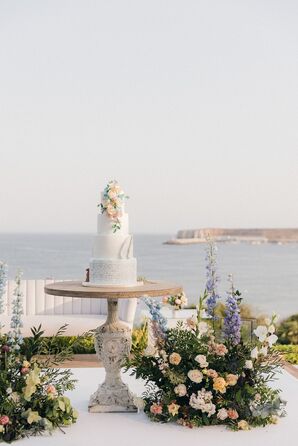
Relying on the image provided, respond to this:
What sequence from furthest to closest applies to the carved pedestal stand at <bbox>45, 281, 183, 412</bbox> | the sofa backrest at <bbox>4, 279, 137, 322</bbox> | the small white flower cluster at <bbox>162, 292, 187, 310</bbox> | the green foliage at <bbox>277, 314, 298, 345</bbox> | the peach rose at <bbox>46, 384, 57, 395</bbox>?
the green foliage at <bbox>277, 314, 298, 345</bbox>
the sofa backrest at <bbox>4, 279, 137, 322</bbox>
the small white flower cluster at <bbox>162, 292, 187, 310</bbox>
the carved pedestal stand at <bbox>45, 281, 183, 412</bbox>
the peach rose at <bbox>46, 384, 57, 395</bbox>

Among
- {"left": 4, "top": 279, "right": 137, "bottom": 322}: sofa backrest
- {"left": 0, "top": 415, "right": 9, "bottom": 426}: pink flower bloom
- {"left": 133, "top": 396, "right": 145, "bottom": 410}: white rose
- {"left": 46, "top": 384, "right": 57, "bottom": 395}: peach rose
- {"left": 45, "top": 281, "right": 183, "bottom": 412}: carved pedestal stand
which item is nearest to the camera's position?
{"left": 0, "top": 415, "right": 9, "bottom": 426}: pink flower bloom

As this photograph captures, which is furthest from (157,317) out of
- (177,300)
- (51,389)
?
(177,300)

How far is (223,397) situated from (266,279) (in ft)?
71.2

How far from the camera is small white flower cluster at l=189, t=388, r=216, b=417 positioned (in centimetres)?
466

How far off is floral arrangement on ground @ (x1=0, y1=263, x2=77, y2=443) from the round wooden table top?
→ 36 cm

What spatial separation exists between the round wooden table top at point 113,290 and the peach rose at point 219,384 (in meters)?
0.68

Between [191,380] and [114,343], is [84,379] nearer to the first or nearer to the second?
[114,343]

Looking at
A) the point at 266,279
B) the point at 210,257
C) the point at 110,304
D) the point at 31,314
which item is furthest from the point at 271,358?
the point at 266,279

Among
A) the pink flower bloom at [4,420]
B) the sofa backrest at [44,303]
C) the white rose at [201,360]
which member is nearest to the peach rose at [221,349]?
the white rose at [201,360]

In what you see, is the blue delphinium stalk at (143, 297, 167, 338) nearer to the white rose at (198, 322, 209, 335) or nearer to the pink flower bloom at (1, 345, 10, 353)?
the white rose at (198, 322, 209, 335)

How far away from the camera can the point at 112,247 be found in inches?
205

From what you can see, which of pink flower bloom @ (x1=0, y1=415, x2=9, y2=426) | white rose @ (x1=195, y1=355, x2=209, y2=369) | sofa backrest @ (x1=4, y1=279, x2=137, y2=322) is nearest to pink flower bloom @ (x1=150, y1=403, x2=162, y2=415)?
white rose @ (x1=195, y1=355, x2=209, y2=369)

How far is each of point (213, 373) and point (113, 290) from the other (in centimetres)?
88

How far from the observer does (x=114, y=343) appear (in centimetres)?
520
